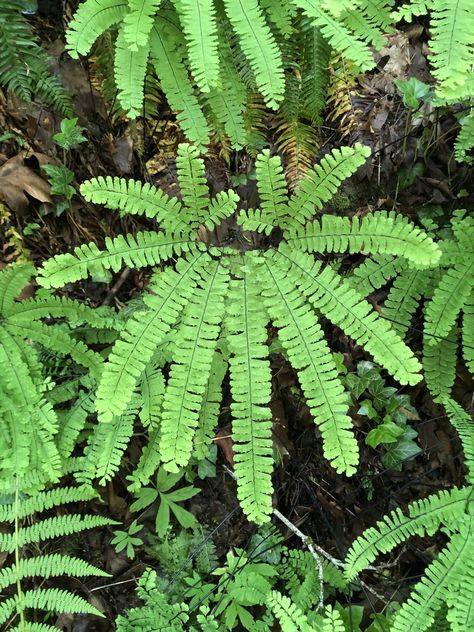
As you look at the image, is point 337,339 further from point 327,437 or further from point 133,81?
point 133,81

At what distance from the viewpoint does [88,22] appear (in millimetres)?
2463

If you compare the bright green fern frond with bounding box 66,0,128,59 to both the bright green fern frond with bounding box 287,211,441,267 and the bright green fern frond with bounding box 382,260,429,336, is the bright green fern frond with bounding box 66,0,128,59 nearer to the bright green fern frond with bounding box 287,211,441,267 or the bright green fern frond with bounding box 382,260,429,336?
the bright green fern frond with bounding box 287,211,441,267

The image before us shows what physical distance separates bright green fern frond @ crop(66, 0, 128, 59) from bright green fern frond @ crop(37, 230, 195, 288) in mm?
973

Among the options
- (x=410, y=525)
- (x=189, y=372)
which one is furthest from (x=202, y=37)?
(x=410, y=525)

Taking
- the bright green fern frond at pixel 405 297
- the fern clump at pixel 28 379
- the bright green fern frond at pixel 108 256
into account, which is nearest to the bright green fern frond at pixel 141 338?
the bright green fern frond at pixel 108 256

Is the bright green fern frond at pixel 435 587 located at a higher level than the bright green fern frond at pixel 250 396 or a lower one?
lower

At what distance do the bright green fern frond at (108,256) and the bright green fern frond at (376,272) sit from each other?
1.23m

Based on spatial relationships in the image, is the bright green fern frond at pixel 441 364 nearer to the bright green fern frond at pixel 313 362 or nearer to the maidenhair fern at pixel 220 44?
the bright green fern frond at pixel 313 362

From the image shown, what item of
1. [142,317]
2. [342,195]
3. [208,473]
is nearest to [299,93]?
[342,195]

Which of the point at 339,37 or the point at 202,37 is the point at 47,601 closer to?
the point at 202,37

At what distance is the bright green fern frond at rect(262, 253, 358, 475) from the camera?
206 cm

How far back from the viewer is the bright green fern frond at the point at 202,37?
2.30 metres

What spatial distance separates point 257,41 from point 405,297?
1.71 m

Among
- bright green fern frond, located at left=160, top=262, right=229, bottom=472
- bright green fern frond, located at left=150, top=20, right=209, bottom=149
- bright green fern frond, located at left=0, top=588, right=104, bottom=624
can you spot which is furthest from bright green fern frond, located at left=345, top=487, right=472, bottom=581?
bright green fern frond, located at left=150, top=20, right=209, bottom=149
